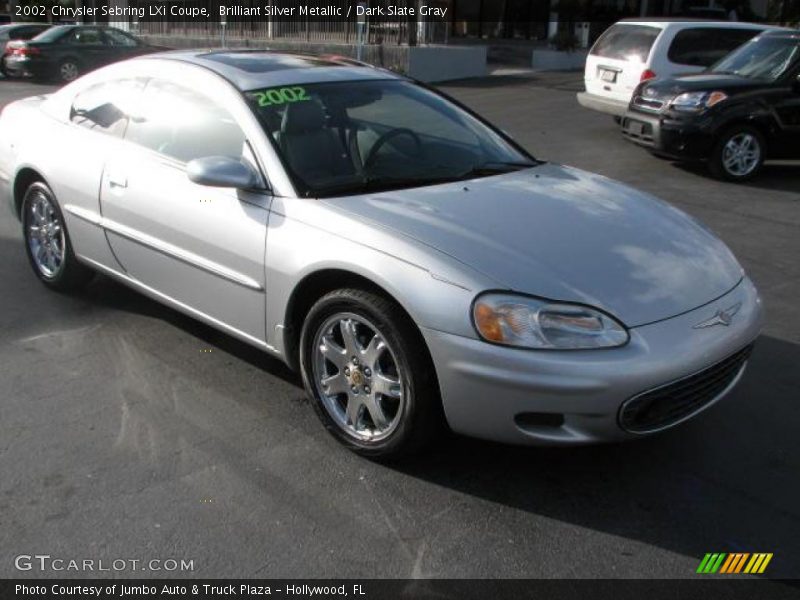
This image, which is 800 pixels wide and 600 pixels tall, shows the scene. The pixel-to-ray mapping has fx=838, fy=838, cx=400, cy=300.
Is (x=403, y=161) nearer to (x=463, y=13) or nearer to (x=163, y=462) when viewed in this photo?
(x=163, y=462)

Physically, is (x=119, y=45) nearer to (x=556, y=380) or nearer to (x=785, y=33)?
(x=785, y=33)

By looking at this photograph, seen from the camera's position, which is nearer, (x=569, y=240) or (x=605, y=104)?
(x=569, y=240)

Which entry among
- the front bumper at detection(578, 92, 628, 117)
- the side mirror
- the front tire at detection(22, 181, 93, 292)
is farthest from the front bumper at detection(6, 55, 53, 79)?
the side mirror

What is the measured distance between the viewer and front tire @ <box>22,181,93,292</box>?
16.6 feet

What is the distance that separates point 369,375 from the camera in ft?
11.0

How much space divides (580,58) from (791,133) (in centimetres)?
1817

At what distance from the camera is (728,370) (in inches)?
133

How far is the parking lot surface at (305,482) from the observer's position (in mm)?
2855

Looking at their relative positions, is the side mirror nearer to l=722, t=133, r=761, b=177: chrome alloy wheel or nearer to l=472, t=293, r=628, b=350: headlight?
l=472, t=293, r=628, b=350: headlight

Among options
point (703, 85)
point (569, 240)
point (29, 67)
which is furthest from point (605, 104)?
point (29, 67)

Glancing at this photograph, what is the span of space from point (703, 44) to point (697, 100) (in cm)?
329

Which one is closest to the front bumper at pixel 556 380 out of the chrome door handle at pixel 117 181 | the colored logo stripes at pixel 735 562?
the colored logo stripes at pixel 735 562

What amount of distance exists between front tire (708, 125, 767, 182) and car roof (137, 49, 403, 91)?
5.70 m

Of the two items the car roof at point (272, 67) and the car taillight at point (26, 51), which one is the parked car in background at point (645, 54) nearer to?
the car roof at point (272, 67)
